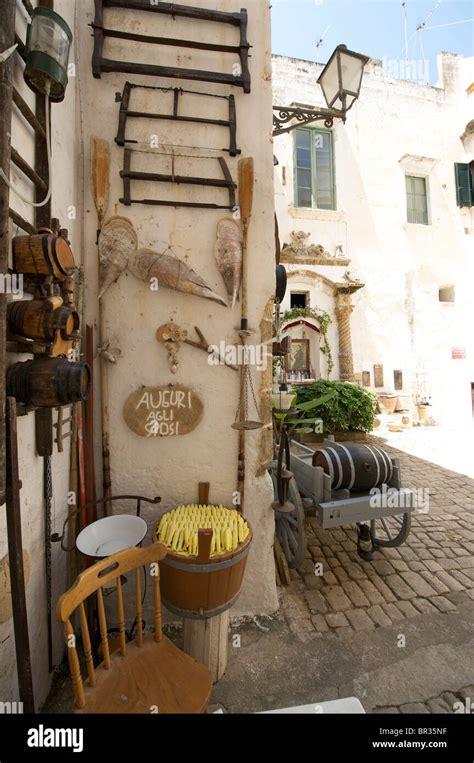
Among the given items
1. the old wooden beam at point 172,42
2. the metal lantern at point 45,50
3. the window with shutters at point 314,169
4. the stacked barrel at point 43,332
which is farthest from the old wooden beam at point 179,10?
the window with shutters at point 314,169

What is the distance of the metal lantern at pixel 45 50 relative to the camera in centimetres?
172

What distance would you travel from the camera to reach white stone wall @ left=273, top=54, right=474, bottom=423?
10.8 m

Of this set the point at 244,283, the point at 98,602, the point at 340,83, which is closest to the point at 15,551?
the point at 98,602

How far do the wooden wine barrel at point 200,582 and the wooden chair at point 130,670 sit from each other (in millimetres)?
226

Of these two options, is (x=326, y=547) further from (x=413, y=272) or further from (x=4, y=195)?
(x=413, y=272)

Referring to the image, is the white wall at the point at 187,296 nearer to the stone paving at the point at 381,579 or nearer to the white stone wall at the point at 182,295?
the white stone wall at the point at 182,295

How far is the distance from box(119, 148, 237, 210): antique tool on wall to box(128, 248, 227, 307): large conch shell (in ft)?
1.44

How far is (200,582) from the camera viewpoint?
217 centimetres

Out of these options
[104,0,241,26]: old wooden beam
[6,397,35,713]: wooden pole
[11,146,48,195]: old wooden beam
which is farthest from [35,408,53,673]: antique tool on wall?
[104,0,241,26]: old wooden beam

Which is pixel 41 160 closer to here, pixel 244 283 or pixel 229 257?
pixel 229 257

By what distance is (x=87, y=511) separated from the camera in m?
2.67

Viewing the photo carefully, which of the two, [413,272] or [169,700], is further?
[413,272]

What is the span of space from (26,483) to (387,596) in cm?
323
